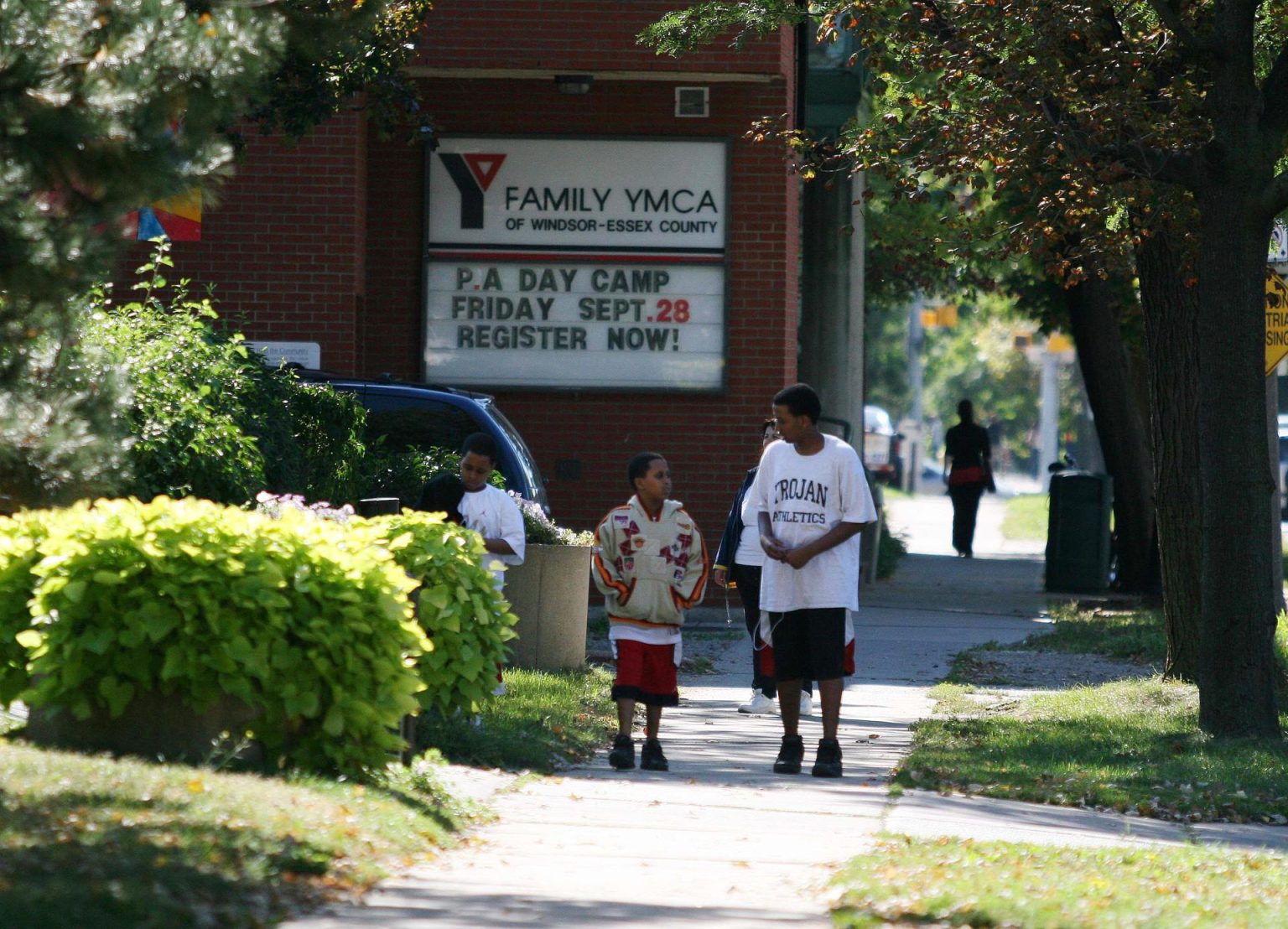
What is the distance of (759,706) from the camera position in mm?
10961

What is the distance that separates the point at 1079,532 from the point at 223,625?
14.5 m

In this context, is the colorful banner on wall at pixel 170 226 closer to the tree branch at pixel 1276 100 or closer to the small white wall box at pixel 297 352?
the small white wall box at pixel 297 352

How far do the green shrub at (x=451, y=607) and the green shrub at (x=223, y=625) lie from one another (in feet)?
2.39

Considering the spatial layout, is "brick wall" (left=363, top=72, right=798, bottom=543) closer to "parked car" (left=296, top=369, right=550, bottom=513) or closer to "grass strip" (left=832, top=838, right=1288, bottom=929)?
"parked car" (left=296, top=369, right=550, bottom=513)

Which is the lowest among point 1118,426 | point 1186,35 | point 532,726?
point 532,726

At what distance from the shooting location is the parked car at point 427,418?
12383 millimetres

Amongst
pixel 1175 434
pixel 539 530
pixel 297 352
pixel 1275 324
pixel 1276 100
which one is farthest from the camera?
pixel 297 352

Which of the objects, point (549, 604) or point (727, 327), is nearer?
point (549, 604)

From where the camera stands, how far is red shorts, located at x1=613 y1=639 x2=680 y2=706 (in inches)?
344

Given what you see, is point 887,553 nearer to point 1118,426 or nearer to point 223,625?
point 1118,426

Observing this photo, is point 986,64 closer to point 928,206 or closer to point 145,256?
point 145,256

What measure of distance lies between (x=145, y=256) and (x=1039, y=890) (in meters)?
10.9

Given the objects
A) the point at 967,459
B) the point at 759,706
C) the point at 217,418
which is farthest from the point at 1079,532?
the point at 217,418

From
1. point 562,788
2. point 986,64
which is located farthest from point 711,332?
point 562,788
